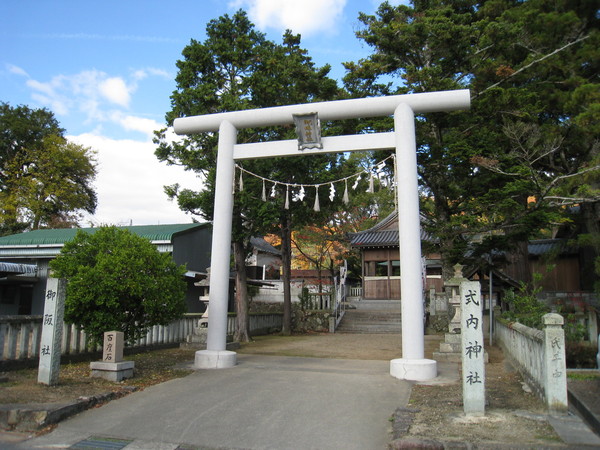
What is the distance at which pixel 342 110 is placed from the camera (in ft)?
30.9

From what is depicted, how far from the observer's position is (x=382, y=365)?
976cm

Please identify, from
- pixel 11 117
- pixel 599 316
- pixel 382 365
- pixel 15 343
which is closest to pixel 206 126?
pixel 15 343

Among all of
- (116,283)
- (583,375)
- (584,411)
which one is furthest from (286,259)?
(584,411)

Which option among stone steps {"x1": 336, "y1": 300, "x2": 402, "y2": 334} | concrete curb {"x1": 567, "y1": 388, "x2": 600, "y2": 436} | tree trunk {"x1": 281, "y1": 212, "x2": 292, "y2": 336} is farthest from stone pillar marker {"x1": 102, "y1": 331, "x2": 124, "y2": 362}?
stone steps {"x1": 336, "y1": 300, "x2": 402, "y2": 334}

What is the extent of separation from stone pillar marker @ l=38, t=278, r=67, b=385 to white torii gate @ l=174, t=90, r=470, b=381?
9.37 ft

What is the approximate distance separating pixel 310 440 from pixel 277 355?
660 cm

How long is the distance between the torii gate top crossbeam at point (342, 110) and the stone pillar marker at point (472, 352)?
4.53 m

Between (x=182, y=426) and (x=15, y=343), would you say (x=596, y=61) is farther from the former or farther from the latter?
(x=15, y=343)

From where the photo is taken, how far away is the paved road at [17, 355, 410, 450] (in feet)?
16.1

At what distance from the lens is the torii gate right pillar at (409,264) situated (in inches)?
315

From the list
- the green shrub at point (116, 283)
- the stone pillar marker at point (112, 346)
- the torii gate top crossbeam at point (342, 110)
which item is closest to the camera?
the stone pillar marker at point (112, 346)

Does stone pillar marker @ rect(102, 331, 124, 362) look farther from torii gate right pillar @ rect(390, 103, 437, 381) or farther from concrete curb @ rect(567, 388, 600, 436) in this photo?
concrete curb @ rect(567, 388, 600, 436)

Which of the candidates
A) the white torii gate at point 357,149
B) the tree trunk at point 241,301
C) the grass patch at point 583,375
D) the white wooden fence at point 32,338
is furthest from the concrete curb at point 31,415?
the tree trunk at point 241,301

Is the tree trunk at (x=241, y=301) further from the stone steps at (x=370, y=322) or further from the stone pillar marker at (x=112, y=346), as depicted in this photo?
the stone pillar marker at (x=112, y=346)
